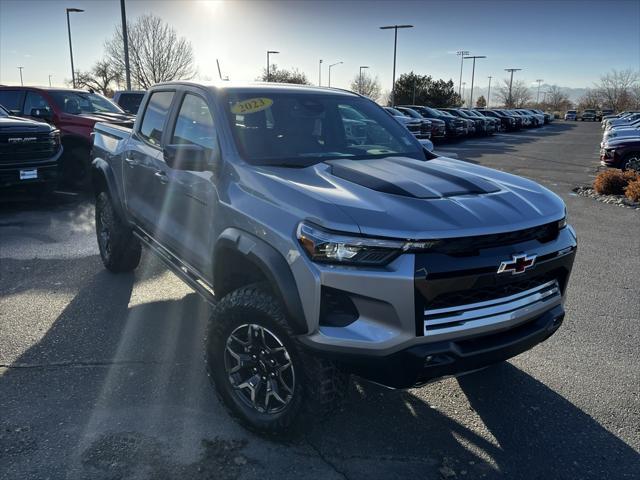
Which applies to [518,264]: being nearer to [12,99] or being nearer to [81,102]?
[81,102]

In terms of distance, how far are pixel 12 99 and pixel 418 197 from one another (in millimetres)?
11084

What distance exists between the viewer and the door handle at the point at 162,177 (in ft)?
12.9

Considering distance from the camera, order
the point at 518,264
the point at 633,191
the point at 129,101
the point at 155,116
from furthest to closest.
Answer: the point at 129,101
the point at 633,191
the point at 155,116
the point at 518,264

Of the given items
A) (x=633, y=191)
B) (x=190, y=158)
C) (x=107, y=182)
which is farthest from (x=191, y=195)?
(x=633, y=191)

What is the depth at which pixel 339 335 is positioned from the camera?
240 centimetres

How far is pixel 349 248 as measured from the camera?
241 centimetres

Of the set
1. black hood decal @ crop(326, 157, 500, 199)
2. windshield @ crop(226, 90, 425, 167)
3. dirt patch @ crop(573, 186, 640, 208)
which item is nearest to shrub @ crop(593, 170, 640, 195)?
dirt patch @ crop(573, 186, 640, 208)

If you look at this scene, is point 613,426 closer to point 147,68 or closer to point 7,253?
point 7,253

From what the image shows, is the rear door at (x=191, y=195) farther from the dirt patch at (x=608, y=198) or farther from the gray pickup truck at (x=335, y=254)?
the dirt patch at (x=608, y=198)

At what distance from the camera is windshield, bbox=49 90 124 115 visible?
10812mm

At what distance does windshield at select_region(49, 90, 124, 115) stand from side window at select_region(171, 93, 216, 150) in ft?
25.9

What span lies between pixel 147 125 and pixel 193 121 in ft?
3.32

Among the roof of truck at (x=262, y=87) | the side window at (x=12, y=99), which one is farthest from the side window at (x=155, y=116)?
the side window at (x=12, y=99)

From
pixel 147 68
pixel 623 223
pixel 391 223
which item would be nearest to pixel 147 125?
pixel 391 223
